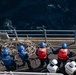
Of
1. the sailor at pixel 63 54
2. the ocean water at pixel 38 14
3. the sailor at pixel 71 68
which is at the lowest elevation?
the sailor at pixel 71 68

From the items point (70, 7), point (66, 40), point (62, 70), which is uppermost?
point (70, 7)

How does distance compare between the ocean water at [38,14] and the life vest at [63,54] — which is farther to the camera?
the ocean water at [38,14]

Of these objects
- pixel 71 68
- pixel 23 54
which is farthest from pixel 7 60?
pixel 71 68

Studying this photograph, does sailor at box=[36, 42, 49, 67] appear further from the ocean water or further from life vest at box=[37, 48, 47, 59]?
the ocean water

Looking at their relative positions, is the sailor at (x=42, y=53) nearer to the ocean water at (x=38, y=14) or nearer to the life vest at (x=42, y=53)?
the life vest at (x=42, y=53)

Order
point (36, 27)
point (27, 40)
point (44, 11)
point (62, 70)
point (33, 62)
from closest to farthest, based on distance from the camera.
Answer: point (62, 70)
point (33, 62)
point (27, 40)
point (36, 27)
point (44, 11)

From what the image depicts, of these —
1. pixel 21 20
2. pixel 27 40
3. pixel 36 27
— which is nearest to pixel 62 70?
pixel 27 40

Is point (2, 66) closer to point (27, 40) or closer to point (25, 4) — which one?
point (27, 40)

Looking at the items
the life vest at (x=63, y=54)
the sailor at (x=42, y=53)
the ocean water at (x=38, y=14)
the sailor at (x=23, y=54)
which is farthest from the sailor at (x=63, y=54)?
the ocean water at (x=38, y=14)

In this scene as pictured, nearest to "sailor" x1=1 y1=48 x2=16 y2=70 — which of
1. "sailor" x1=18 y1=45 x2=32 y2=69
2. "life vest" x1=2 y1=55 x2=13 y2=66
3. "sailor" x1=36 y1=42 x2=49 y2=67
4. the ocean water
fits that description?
"life vest" x1=2 y1=55 x2=13 y2=66
